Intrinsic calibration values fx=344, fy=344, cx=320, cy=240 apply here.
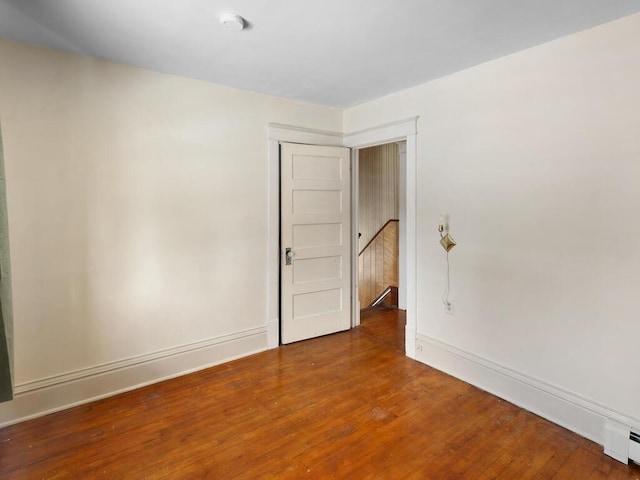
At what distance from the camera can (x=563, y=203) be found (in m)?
2.28

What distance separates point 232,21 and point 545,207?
2353 millimetres

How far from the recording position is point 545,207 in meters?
2.37

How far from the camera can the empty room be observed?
2.01m

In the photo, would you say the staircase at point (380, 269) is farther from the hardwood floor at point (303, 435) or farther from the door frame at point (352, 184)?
the hardwood floor at point (303, 435)

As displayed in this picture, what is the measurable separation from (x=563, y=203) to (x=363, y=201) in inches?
135

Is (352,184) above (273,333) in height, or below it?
above

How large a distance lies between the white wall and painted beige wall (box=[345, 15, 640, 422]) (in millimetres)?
1777

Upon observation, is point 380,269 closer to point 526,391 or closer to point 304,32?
point 526,391

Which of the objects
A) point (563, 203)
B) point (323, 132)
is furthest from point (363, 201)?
point (563, 203)

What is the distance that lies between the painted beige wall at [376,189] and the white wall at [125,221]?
2.32 meters

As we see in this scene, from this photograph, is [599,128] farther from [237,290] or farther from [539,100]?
[237,290]

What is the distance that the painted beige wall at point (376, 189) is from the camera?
219 inches

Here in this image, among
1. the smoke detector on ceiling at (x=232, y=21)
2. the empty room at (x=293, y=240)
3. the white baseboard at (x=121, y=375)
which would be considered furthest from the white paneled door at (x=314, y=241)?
the smoke detector on ceiling at (x=232, y=21)

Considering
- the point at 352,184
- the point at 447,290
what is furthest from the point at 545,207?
the point at 352,184
